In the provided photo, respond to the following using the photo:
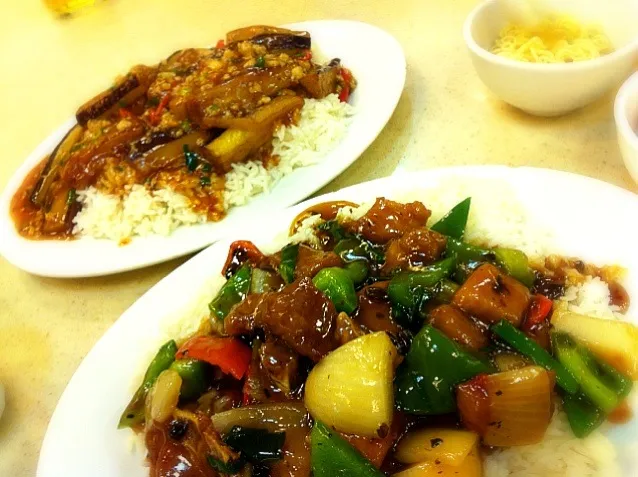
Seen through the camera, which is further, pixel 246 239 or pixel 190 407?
pixel 246 239

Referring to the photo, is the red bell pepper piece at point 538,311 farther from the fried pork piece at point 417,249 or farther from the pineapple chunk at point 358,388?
the pineapple chunk at point 358,388

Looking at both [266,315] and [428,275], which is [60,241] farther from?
[428,275]

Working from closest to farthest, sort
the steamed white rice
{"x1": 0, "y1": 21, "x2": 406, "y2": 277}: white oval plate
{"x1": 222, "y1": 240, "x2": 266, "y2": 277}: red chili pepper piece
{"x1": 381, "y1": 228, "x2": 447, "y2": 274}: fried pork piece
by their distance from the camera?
{"x1": 381, "y1": 228, "x2": 447, "y2": 274}: fried pork piece < {"x1": 222, "y1": 240, "x2": 266, "y2": 277}: red chili pepper piece < {"x1": 0, "y1": 21, "x2": 406, "y2": 277}: white oval plate < the steamed white rice

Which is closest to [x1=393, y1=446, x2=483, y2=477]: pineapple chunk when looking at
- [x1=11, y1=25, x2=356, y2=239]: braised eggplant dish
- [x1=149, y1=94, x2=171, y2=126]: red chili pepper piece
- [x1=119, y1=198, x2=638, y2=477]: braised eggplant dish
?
[x1=119, y1=198, x2=638, y2=477]: braised eggplant dish

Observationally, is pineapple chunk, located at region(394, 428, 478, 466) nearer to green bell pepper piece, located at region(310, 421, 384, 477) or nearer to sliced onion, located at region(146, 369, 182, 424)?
green bell pepper piece, located at region(310, 421, 384, 477)

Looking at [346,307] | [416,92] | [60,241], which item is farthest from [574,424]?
[60,241]

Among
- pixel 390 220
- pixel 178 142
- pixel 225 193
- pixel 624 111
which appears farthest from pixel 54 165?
pixel 624 111

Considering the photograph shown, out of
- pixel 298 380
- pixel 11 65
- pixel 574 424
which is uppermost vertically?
pixel 11 65
